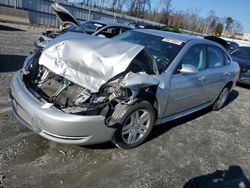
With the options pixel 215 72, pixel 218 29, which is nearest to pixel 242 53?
pixel 215 72

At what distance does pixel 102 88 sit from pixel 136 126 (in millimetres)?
786

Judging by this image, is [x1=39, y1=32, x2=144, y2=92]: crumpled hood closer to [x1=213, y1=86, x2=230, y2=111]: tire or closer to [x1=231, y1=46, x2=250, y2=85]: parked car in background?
[x1=213, y1=86, x2=230, y2=111]: tire

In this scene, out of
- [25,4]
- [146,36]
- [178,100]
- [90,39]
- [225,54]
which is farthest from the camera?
[25,4]

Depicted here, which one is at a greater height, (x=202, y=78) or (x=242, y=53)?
(x=202, y=78)

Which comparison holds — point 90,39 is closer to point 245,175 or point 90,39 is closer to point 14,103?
point 14,103

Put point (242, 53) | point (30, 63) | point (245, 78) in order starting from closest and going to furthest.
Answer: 1. point (30, 63)
2. point (245, 78)
3. point (242, 53)

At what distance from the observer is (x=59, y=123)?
9.03ft

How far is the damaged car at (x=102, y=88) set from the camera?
2889mm

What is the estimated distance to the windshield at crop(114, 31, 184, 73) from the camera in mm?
3807

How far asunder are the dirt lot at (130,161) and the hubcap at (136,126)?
19 centimetres

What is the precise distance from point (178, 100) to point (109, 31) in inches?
240

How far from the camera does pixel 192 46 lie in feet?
13.6

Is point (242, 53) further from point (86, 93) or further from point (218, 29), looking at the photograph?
point (218, 29)

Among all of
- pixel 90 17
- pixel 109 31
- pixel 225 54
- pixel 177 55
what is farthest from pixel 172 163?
pixel 90 17
